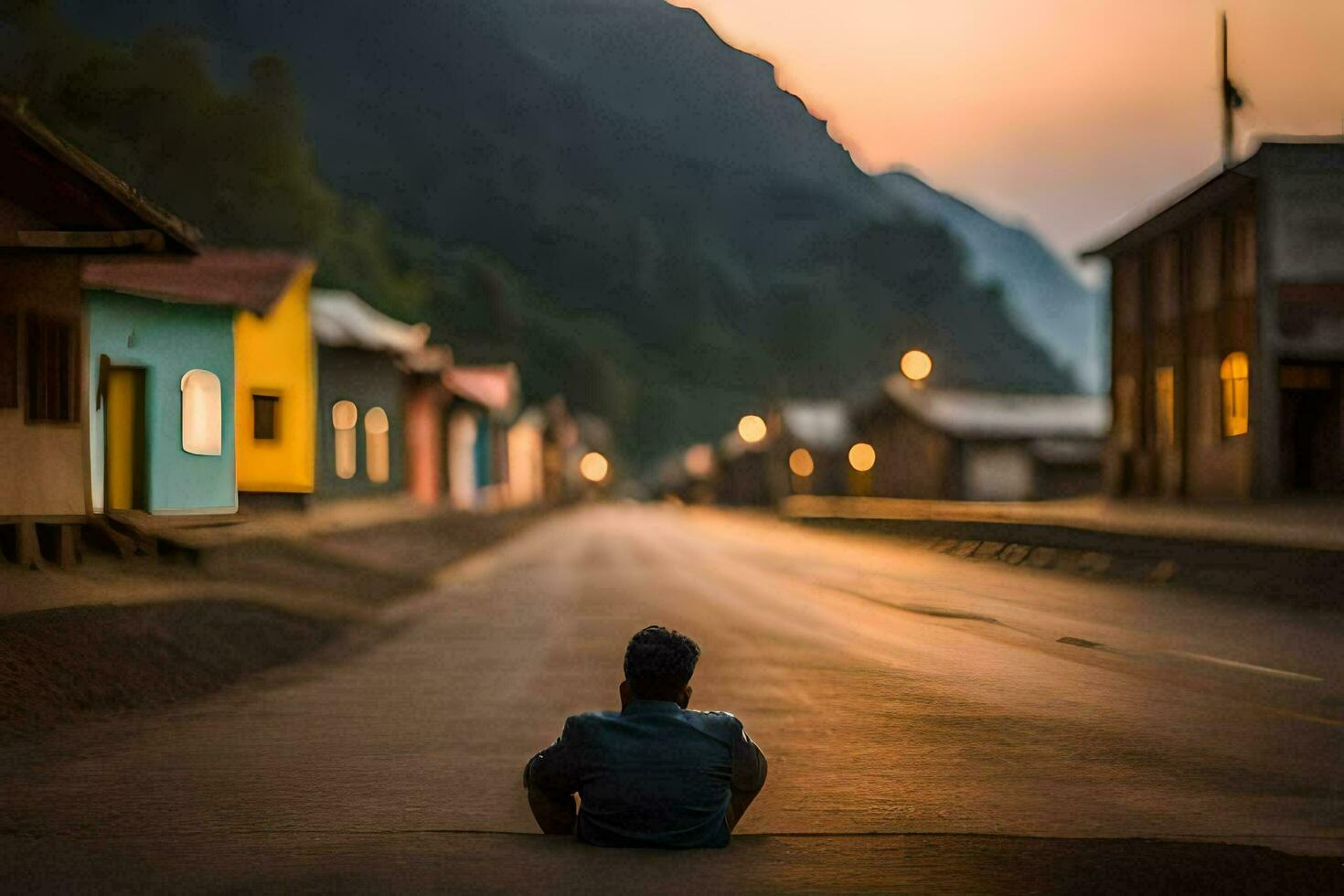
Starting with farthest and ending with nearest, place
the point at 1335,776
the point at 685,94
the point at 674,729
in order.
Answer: the point at 685,94, the point at 1335,776, the point at 674,729

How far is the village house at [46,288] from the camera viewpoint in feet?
30.8

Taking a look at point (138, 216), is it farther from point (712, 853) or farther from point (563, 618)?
point (563, 618)

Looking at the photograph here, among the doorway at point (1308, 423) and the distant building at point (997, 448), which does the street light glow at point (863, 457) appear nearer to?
the distant building at point (997, 448)

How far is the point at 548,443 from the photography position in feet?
436

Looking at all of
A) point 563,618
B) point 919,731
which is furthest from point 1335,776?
point 563,618

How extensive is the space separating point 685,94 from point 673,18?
0.54 meters

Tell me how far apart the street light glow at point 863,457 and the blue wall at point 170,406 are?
64.5 m

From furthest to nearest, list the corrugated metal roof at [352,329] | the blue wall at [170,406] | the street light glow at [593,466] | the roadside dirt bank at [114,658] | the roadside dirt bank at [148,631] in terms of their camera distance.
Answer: the street light glow at [593,466] → the corrugated metal roof at [352,329] → the roadside dirt bank at [114,658] → the roadside dirt bank at [148,631] → the blue wall at [170,406]

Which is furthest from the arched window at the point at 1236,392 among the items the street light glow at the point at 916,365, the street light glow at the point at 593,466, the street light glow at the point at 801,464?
the street light glow at the point at 593,466

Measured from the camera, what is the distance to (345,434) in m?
29.7

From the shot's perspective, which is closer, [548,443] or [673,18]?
[673,18]

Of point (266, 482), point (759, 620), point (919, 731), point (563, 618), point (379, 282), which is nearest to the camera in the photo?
point (919, 731)

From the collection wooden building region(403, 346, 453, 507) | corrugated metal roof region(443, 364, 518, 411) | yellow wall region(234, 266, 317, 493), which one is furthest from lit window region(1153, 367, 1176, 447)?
corrugated metal roof region(443, 364, 518, 411)

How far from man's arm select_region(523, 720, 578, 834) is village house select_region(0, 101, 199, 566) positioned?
14.2 ft
